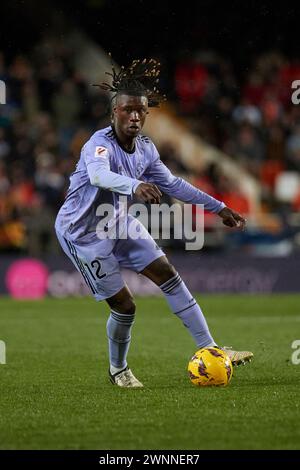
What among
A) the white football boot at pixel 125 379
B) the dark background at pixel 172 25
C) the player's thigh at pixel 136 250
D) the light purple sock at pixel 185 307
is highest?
the dark background at pixel 172 25

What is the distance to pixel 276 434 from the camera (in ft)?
19.7

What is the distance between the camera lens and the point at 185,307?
27.5ft

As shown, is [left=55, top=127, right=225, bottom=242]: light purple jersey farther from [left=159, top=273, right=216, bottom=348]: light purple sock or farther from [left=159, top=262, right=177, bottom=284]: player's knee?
[left=159, top=273, right=216, bottom=348]: light purple sock

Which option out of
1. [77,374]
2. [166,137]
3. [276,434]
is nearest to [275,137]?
[166,137]

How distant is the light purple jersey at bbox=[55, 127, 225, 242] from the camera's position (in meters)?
8.07

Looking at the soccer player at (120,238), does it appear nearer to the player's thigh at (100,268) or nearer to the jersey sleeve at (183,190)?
the player's thigh at (100,268)

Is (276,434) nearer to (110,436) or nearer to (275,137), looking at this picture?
(110,436)

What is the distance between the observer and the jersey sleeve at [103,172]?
7.52 m

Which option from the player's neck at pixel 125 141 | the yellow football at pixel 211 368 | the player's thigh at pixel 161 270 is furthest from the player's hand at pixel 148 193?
the yellow football at pixel 211 368

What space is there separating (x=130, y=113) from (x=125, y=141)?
0.26m

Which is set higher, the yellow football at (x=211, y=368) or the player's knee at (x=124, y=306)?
the player's knee at (x=124, y=306)

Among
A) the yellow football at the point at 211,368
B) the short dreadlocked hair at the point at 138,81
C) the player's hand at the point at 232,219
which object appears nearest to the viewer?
the yellow football at the point at 211,368

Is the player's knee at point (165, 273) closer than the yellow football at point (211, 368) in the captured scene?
No

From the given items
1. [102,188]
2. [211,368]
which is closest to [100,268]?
[102,188]
